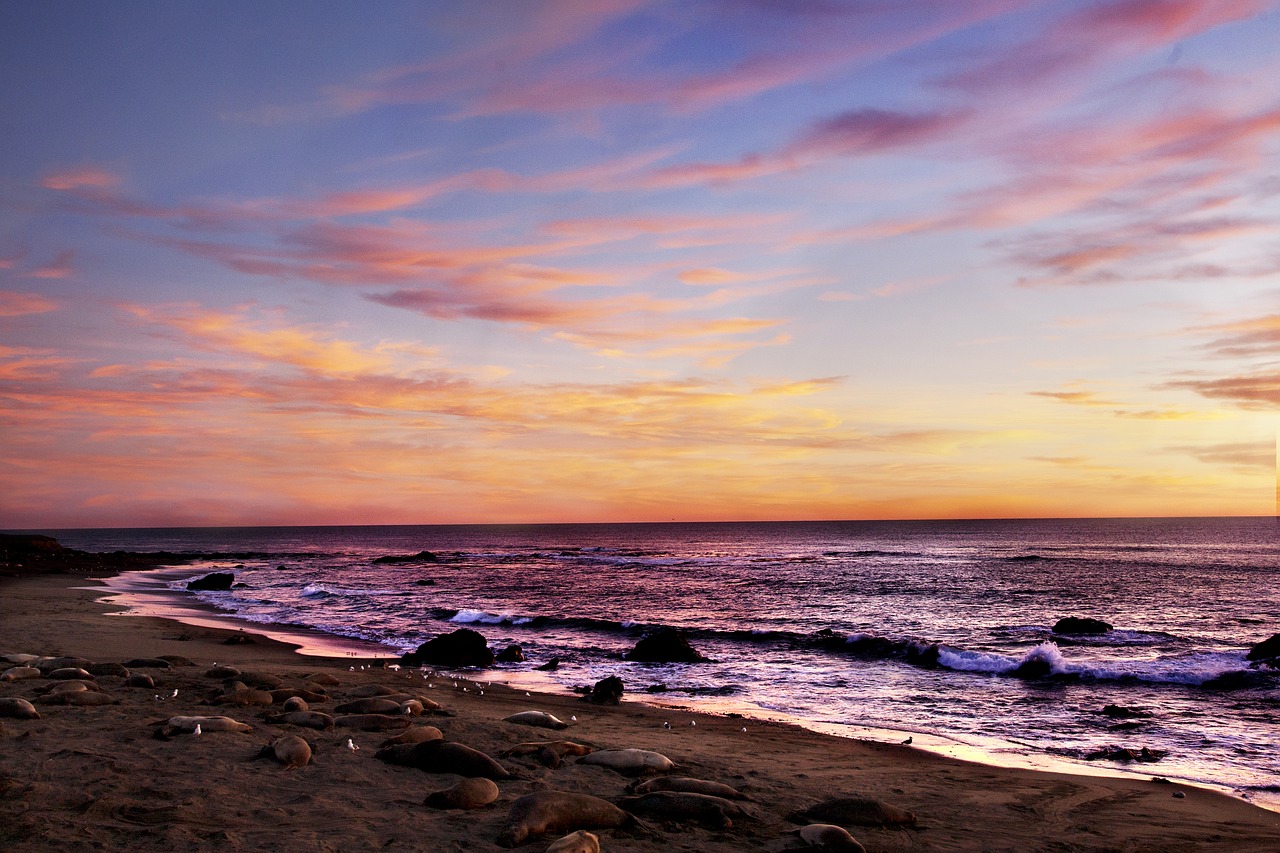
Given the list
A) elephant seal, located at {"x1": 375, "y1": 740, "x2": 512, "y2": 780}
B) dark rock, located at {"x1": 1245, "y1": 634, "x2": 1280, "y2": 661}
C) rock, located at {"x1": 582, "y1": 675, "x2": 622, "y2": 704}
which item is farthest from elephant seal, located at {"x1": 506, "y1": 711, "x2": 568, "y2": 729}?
dark rock, located at {"x1": 1245, "y1": 634, "x2": 1280, "y2": 661}

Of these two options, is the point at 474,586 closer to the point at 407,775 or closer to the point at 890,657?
the point at 890,657

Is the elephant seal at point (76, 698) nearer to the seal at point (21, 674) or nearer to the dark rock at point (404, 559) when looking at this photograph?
the seal at point (21, 674)

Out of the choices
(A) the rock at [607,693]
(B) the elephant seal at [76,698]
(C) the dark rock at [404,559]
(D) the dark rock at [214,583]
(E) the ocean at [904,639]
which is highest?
(B) the elephant seal at [76,698]

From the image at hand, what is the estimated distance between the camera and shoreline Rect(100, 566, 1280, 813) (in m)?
12.4

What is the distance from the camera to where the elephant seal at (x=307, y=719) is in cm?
1096

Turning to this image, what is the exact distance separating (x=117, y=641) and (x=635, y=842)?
68.7ft

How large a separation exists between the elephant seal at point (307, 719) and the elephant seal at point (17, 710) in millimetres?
2751

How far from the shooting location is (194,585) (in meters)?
48.9

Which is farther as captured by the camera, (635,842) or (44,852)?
(635,842)

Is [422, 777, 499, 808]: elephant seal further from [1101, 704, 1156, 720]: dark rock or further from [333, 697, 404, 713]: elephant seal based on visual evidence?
[1101, 704, 1156, 720]: dark rock

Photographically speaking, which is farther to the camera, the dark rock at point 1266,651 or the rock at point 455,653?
the rock at point 455,653

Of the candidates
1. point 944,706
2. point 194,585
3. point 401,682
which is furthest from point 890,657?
point 194,585

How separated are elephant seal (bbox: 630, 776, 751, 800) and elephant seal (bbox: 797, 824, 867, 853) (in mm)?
1350

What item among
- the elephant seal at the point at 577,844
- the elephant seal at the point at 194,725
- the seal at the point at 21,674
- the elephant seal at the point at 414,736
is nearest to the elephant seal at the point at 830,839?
the elephant seal at the point at 577,844
